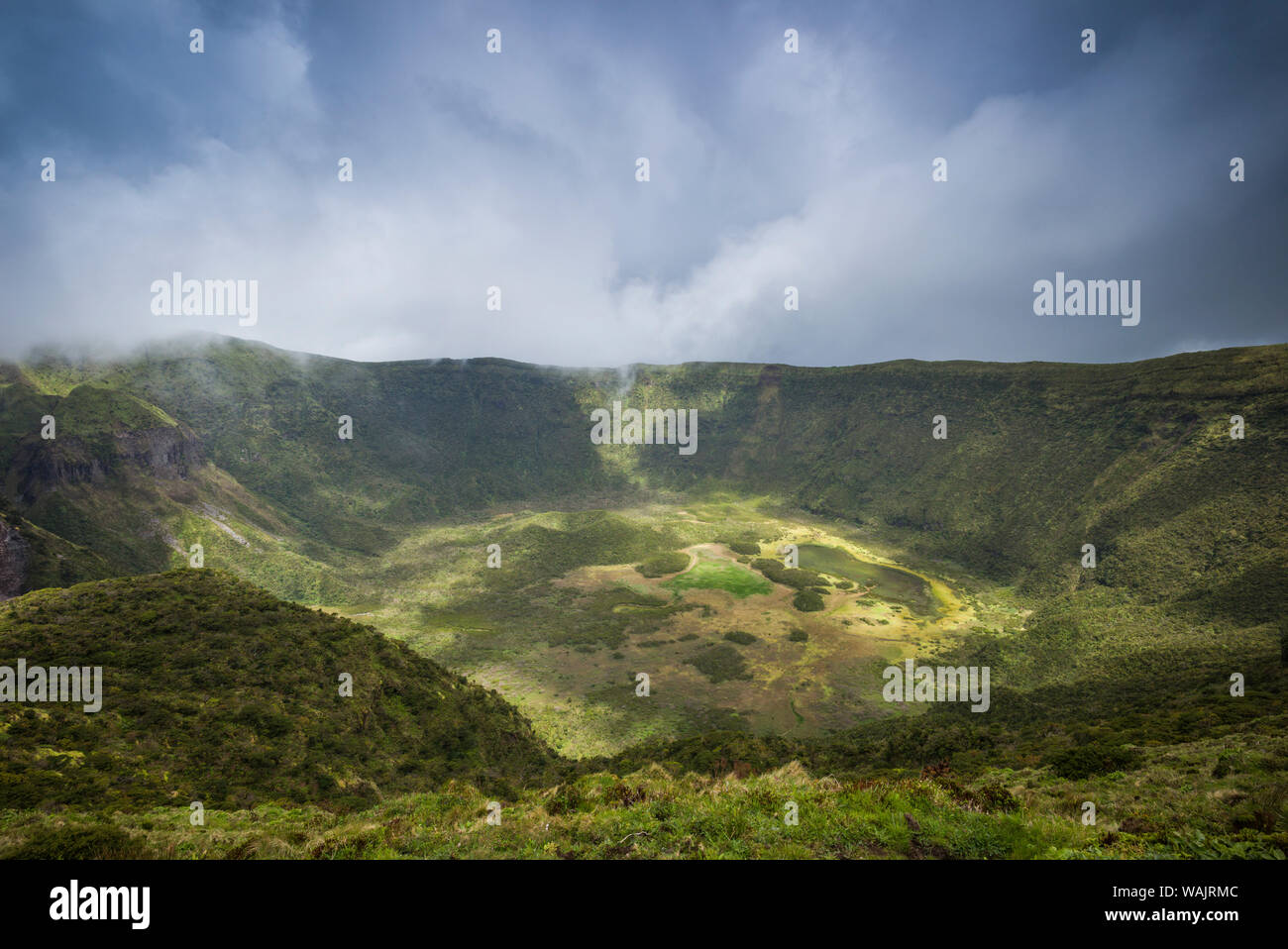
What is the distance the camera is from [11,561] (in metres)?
37.9

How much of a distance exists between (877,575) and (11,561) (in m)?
91.7

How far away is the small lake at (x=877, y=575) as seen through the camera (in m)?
63.4

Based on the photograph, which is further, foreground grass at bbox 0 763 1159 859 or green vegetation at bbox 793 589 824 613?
green vegetation at bbox 793 589 824 613

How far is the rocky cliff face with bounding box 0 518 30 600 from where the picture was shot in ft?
122

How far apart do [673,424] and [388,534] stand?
9091 cm

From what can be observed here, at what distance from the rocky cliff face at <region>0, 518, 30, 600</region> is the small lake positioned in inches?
3246

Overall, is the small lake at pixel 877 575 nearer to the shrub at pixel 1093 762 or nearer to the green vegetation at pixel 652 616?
the green vegetation at pixel 652 616

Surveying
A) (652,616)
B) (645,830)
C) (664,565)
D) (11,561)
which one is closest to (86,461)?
(11,561)

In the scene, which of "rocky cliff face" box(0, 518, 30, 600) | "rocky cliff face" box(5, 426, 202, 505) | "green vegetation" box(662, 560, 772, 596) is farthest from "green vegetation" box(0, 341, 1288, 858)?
"green vegetation" box(662, 560, 772, 596)

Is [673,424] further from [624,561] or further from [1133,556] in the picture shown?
[1133,556]

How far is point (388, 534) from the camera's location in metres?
93.7

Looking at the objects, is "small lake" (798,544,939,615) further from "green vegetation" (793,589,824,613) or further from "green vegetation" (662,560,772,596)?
"green vegetation" (662,560,772,596)

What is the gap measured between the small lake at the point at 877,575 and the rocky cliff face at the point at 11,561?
82449mm
